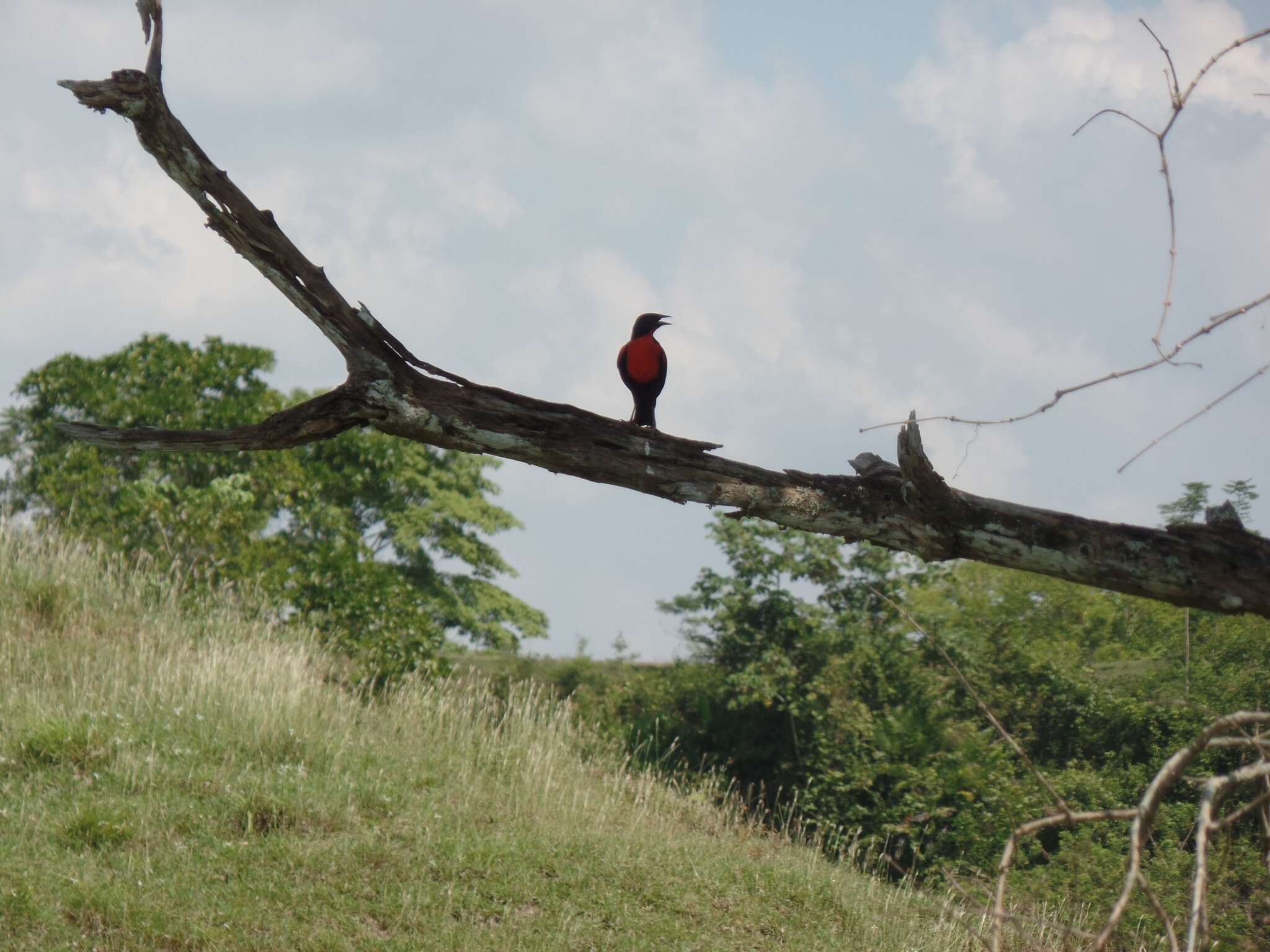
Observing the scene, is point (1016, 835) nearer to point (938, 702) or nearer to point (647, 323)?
point (647, 323)

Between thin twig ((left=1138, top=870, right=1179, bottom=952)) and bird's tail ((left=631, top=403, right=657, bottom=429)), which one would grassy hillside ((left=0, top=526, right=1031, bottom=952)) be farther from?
thin twig ((left=1138, top=870, right=1179, bottom=952))

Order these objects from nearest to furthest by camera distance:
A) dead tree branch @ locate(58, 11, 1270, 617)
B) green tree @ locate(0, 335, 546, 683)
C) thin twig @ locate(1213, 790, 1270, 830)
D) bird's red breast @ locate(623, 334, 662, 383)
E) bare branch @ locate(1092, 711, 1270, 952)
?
1. bare branch @ locate(1092, 711, 1270, 952)
2. thin twig @ locate(1213, 790, 1270, 830)
3. dead tree branch @ locate(58, 11, 1270, 617)
4. bird's red breast @ locate(623, 334, 662, 383)
5. green tree @ locate(0, 335, 546, 683)

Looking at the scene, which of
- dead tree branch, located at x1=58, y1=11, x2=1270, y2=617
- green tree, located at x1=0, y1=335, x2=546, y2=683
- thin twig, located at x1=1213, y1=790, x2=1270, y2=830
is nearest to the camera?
thin twig, located at x1=1213, y1=790, x2=1270, y2=830

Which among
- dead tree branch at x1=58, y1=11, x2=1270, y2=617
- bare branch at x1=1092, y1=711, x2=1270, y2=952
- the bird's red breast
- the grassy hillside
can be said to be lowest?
the grassy hillside

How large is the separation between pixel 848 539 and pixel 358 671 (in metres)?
8.56

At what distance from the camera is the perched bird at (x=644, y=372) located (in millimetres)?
4949

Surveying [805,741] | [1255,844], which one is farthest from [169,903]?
[1255,844]

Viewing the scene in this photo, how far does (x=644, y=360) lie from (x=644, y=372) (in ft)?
0.17

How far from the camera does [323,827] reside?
6.82m

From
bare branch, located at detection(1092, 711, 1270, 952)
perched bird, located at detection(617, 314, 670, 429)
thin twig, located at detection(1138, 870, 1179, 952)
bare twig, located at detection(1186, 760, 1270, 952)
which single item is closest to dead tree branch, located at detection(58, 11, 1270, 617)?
bare branch, located at detection(1092, 711, 1270, 952)

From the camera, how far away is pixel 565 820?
7.91m

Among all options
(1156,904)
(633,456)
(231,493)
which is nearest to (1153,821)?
(1156,904)

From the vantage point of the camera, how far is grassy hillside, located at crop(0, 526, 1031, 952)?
5742mm

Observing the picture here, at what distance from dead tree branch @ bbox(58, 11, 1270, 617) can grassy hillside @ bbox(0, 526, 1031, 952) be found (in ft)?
11.5
